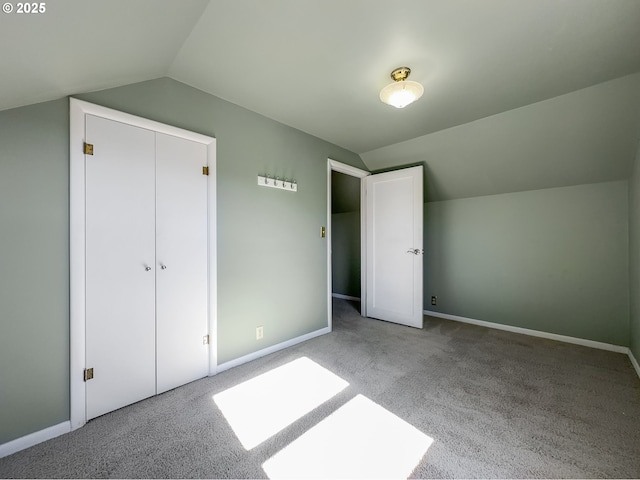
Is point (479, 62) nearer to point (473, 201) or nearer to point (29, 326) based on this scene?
point (473, 201)

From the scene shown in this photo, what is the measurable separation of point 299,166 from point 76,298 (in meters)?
2.18

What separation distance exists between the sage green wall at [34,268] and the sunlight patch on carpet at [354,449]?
4.54 ft

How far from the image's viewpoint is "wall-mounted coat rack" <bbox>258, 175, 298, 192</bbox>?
254 centimetres

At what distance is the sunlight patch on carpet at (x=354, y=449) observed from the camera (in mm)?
1270

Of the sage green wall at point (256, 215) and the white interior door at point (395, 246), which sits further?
the white interior door at point (395, 246)

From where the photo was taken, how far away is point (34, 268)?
1458mm

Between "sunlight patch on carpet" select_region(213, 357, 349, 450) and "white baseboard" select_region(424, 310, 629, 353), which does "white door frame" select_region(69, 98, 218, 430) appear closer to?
"sunlight patch on carpet" select_region(213, 357, 349, 450)

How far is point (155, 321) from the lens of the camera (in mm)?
1916

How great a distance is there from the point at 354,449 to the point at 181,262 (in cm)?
174

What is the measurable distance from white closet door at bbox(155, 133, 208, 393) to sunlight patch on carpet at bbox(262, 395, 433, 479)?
3.69 feet

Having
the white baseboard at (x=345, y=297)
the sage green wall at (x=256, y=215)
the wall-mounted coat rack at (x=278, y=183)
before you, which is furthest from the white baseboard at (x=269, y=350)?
the white baseboard at (x=345, y=297)

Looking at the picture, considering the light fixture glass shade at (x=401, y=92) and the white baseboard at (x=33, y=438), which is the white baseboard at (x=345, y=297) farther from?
the white baseboard at (x=33, y=438)

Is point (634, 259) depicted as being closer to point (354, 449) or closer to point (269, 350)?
Answer: point (354, 449)

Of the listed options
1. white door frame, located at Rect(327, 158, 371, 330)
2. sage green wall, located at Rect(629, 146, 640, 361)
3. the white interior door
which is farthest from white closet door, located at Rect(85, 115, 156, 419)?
sage green wall, located at Rect(629, 146, 640, 361)
